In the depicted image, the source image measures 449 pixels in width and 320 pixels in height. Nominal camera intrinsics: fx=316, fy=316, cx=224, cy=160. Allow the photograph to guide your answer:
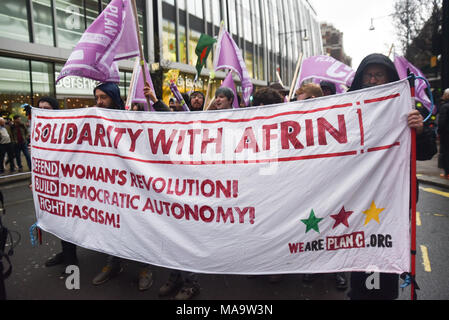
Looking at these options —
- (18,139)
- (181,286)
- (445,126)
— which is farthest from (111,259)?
(18,139)

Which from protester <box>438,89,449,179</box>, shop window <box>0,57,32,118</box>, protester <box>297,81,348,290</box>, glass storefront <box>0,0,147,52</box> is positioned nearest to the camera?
protester <box>297,81,348,290</box>

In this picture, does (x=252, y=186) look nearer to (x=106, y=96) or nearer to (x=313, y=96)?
(x=313, y=96)

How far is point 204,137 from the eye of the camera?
252 centimetres

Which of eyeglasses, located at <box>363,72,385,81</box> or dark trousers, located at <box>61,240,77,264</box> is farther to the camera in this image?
dark trousers, located at <box>61,240,77,264</box>

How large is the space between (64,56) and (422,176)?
1466cm

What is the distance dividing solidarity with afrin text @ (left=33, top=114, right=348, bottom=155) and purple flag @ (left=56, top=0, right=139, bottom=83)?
1.88 feet

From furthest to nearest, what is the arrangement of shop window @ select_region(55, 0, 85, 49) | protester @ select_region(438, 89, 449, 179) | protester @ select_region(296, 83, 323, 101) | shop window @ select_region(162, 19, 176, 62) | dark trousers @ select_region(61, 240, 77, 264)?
shop window @ select_region(162, 19, 176, 62) → shop window @ select_region(55, 0, 85, 49) → protester @ select_region(438, 89, 449, 179) → protester @ select_region(296, 83, 323, 101) → dark trousers @ select_region(61, 240, 77, 264)

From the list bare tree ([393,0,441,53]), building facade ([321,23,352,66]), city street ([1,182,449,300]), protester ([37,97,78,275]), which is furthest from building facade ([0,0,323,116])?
building facade ([321,23,352,66])

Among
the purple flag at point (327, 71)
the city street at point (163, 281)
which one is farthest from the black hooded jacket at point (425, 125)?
the purple flag at point (327, 71)

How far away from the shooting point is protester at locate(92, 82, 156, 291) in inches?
122

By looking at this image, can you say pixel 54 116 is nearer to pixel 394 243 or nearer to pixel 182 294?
pixel 182 294

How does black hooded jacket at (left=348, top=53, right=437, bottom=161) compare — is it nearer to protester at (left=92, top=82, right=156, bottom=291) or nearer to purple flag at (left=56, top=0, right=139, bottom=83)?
protester at (left=92, top=82, right=156, bottom=291)

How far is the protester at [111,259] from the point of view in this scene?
10.2ft

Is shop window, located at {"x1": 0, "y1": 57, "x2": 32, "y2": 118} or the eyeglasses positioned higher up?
shop window, located at {"x1": 0, "y1": 57, "x2": 32, "y2": 118}
